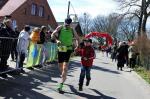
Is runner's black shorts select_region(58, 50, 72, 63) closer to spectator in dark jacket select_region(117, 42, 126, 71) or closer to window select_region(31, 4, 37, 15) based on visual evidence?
spectator in dark jacket select_region(117, 42, 126, 71)

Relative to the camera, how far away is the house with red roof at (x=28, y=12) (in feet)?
200

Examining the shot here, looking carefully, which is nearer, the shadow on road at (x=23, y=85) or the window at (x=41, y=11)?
the shadow on road at (x=23, y=85)

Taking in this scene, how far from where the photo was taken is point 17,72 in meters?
15.0

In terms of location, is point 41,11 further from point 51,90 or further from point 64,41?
point 51,90

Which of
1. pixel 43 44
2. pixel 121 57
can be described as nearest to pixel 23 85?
pixel 43 44

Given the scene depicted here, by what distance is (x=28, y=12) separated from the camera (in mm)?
64500

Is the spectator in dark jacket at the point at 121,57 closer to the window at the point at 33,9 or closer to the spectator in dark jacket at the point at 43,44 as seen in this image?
the spectator in dark jacket at the point at 43,44

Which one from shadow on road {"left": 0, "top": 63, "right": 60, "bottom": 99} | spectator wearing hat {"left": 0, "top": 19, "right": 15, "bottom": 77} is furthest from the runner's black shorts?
spectator wearing hat {"left": 0, "top": 19, "right": 15, "bottom": 77}

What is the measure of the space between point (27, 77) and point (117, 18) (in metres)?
40.5

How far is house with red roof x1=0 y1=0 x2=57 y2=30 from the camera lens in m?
60.9

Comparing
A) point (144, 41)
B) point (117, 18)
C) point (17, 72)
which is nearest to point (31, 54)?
point (17, 72)

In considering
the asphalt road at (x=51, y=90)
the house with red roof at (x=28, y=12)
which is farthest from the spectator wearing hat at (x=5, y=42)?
the house with red roof at (x=28, y=12)

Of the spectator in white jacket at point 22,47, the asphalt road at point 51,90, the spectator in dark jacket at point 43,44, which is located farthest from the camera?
the spectator in dark jacket at point 43,44

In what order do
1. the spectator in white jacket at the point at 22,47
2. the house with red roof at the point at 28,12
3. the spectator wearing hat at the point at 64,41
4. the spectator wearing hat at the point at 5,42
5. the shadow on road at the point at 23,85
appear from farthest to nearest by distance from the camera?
the house with red roof at the point at 28,12, the spectator in white jacket at the point at 22,47, the spectator wearing hat at the point at 5,42, the spectator wearing hat at the point at 64,41, the shadow on road at the point at 23,85
